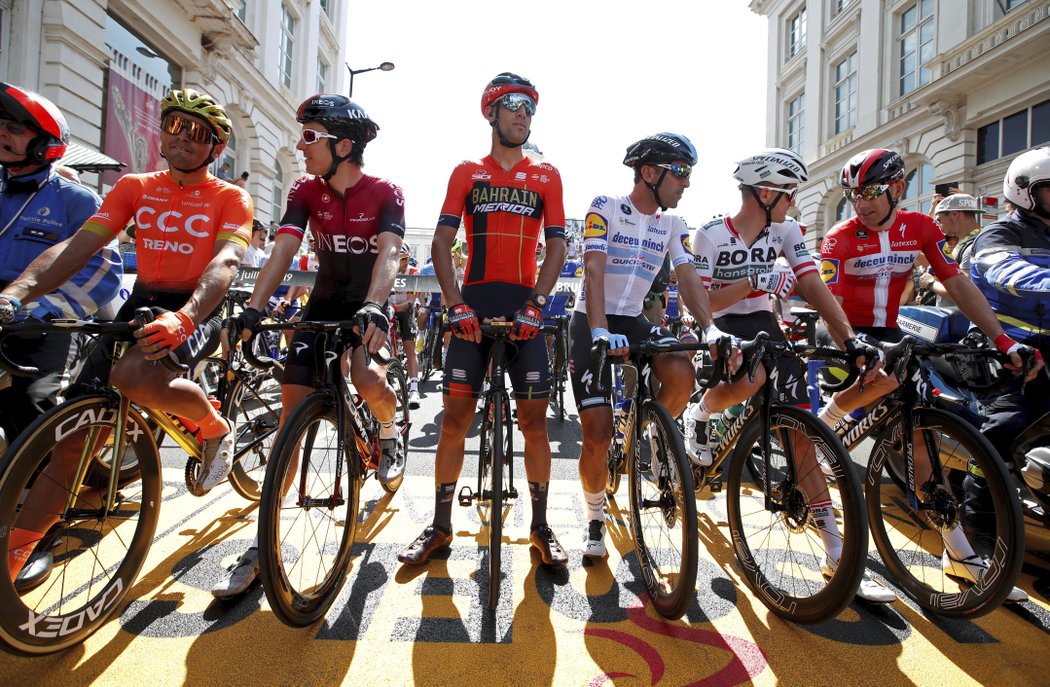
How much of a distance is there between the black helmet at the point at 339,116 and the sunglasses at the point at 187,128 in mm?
499

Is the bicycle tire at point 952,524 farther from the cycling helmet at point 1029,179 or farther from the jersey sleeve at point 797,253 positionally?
the cycling helmet at point 1029,179

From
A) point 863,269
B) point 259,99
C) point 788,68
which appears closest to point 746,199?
point 863,269

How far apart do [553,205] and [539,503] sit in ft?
5.80

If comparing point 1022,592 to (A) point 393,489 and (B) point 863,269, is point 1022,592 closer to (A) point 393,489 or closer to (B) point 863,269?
(B) point 863,269

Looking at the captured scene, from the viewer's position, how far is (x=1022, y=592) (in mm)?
2811

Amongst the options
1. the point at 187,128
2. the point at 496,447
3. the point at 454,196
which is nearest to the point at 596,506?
the point at 496,447

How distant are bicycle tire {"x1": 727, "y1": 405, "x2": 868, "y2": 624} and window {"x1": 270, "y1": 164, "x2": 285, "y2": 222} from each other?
24650 mm

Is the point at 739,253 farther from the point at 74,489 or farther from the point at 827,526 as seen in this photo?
the point at 74,489

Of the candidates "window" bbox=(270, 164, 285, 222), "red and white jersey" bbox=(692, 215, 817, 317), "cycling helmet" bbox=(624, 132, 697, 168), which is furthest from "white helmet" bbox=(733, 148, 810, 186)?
"window" bbox=(270, 164, 285, 222)

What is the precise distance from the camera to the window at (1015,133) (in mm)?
16078

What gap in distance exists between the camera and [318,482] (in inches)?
116

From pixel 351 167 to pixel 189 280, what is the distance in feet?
3.66

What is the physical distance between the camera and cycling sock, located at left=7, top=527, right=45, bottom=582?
2.21m

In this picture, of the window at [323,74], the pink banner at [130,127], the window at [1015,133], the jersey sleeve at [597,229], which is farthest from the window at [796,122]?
the jersey sleeve at [597,229]
